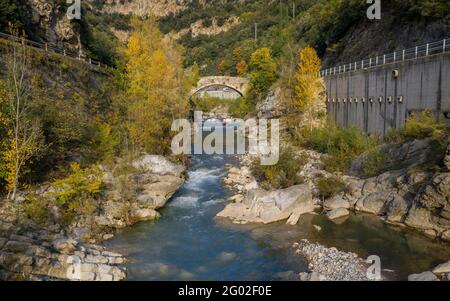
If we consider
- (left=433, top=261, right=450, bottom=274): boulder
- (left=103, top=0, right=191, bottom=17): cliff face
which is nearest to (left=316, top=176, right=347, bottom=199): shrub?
(left=433, top=261, right=450, bottom=274): boulder

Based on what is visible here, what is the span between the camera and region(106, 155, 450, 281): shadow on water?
14.7m

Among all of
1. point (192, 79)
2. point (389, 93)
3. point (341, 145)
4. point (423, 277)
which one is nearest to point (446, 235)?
point (423, 277)

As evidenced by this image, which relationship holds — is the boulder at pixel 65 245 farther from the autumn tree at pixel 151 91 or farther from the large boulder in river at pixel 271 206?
the autumn tree at pixel 151 91

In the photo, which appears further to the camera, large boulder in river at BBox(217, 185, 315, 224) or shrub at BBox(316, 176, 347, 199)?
shrub at BBox(316, 176, 347, 199)

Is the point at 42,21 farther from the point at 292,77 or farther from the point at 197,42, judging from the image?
the point at 197,42

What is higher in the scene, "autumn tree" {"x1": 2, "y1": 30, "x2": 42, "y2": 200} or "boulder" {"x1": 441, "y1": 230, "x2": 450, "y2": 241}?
"autumn tree" {"x1": 2, "y1": 30, "x2": 42, "y2": 200}

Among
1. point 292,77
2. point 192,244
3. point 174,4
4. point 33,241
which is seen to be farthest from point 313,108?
point 174,4

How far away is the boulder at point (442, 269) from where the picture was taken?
13.6 m

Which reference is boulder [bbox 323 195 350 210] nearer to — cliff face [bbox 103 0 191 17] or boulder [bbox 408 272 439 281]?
boulder [bbox 408 272 439 281]

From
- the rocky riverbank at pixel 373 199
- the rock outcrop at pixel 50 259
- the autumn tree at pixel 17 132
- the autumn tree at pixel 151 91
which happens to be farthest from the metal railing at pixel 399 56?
the autumn tree at pixel 17 132

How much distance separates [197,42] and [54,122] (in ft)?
363

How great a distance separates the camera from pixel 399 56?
26391mm

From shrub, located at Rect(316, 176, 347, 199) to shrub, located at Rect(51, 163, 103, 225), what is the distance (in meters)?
12.0

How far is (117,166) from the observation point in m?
23.1
